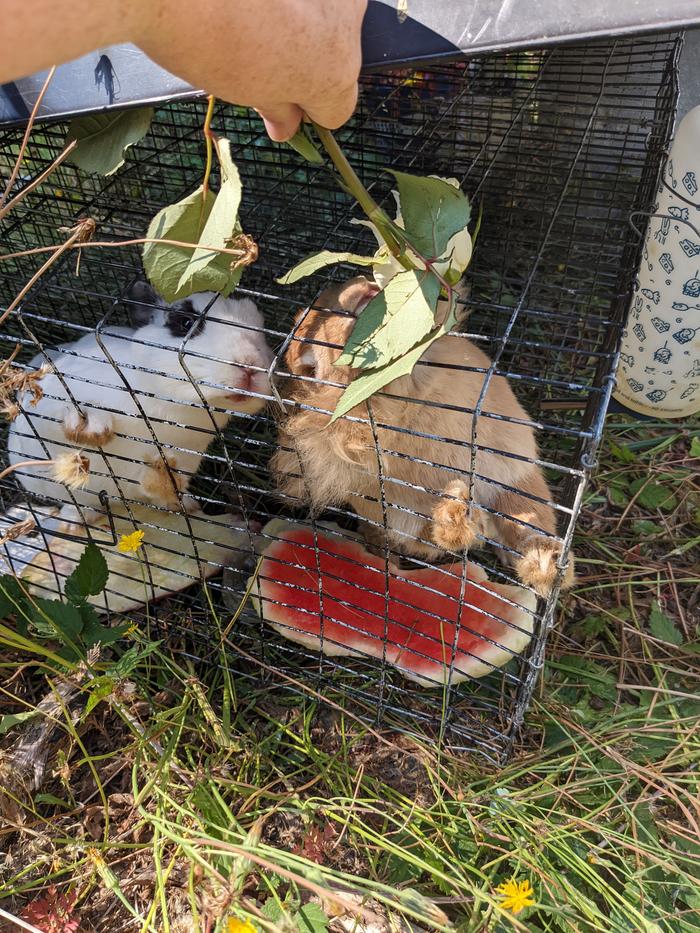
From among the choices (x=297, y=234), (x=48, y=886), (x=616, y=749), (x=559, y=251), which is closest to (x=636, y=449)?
(x=559, y=251)

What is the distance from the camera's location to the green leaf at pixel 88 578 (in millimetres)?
1734

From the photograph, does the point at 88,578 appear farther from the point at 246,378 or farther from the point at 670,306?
the point at 670,306

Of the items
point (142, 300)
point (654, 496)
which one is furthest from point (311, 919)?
point (654, 496)

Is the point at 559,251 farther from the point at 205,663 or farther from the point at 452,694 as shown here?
the point at 205,663

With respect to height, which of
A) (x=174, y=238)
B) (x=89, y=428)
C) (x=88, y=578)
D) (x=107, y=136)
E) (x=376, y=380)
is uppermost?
(x=107, y=136)

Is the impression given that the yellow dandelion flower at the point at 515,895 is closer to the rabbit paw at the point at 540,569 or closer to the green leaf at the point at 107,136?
the rabbit paw at the point at 540,569

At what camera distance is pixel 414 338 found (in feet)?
4.10

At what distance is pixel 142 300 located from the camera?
6.84 feet

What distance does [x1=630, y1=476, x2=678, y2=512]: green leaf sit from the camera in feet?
8.18

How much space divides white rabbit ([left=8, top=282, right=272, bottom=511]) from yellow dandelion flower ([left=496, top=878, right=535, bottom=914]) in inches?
41.3

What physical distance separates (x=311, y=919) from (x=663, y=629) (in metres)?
1.24

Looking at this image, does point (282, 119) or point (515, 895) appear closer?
point (282, 119)

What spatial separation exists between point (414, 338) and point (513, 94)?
5.99ft

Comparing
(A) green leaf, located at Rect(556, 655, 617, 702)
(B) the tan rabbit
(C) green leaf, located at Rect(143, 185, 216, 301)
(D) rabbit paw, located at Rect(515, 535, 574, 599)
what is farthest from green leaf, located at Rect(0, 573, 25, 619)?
(A) green leaf, located at Rect(556, 655, 617, 702)
